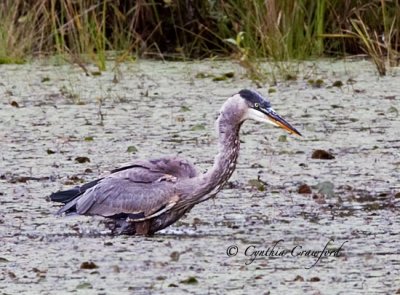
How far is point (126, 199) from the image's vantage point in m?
4.60

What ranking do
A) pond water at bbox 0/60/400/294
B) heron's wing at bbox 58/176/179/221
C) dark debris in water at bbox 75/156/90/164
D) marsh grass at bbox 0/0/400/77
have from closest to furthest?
pond water at bbox 0/60/400/294 < heron's wing at bbox 58/176/179/221 < dark debris in water at bbox 75/156/90/164 < marsh grass at bbox 0/0/400/77

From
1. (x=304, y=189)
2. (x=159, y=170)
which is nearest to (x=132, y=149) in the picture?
(x=304, y=189)

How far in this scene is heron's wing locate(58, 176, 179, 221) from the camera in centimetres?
452

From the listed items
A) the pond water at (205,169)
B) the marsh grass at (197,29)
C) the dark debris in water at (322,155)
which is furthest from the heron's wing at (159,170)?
the marsh grass at (197,29)

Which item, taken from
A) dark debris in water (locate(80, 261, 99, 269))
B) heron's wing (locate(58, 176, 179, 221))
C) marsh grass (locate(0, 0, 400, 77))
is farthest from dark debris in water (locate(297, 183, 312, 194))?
marsh grass (locate(0, 0, 400, 77))

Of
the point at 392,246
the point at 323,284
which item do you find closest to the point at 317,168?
the point at 392,246

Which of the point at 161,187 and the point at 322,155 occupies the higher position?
the point at 161,187

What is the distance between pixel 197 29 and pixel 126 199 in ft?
16.3

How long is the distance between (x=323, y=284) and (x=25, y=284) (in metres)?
0.91

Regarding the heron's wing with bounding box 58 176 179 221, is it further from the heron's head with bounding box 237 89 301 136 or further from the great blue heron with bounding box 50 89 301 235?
the heron's head with bounding box 237 89 301 136

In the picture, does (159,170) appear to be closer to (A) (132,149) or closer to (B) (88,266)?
(B) (88,266)

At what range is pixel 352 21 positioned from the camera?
833cm

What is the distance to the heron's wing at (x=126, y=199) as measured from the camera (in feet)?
14.8

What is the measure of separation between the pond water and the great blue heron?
0.29 feet
